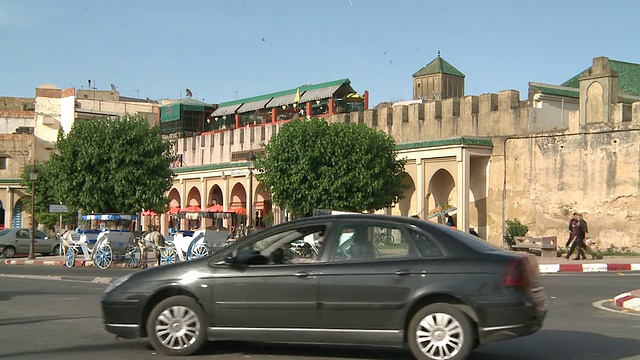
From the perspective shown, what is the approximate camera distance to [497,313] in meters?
7.16

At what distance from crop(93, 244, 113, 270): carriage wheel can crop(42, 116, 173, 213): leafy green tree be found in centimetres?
781

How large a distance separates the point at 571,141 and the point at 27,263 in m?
23.4

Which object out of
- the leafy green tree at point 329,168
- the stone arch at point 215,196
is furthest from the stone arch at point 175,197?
the leafy green tree at point 329,168

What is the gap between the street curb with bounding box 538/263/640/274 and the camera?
2333 cm

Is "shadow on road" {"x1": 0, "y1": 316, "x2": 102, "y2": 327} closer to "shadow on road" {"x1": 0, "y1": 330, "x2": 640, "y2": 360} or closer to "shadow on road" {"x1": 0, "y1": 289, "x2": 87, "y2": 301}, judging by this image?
"shadow on road" {"x1": 0, "y1": 330, "x2": 640, "y2": 360}

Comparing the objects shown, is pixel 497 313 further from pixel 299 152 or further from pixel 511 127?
pixel 511 127

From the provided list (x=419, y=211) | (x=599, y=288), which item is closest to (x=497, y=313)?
(x=599, y=288)

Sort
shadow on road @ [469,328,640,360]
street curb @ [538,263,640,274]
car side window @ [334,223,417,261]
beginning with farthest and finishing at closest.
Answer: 1. street curb @ [538,263,640,274]
2. shadow on road @ [469,328,640,360]
3. car side window @ [334,223,417,261]

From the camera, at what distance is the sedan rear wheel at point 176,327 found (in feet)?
26.2

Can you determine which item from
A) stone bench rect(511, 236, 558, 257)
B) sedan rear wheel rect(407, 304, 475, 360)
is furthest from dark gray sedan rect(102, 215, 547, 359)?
stone bench rect(511, 236, 558, 257)

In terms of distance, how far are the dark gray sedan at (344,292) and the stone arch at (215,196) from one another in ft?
145

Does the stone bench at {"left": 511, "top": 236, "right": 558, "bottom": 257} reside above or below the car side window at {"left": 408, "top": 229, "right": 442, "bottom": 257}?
below

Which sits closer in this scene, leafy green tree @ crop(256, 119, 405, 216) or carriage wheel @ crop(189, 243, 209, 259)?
carriage wheel @ crop(189, 243, 209, 259)

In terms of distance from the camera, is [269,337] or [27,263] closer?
[269,337]
